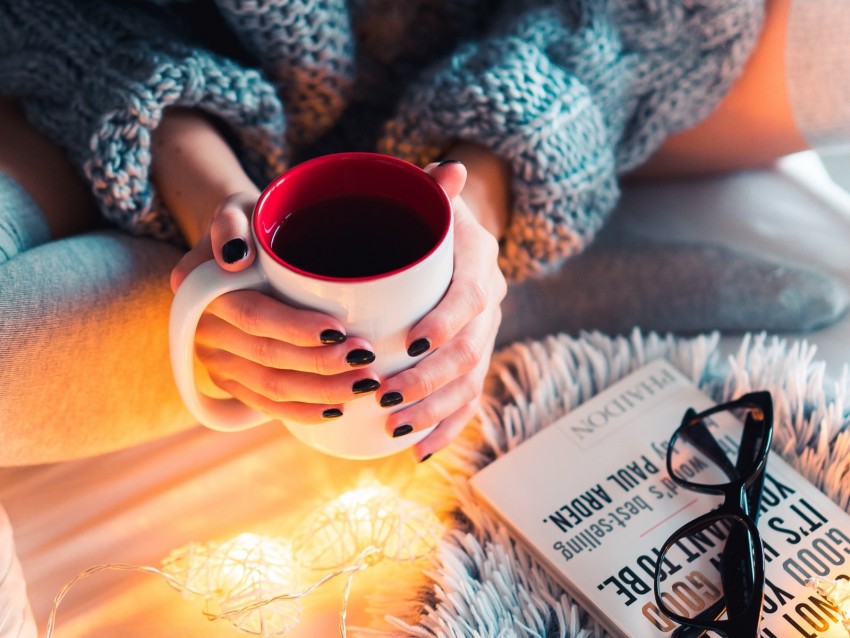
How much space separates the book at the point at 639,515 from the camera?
16.4 inches

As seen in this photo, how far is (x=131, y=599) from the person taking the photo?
1.52ft

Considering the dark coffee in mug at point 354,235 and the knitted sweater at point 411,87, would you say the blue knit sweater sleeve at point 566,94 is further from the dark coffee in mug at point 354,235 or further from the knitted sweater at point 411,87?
the dark coffee in mug at point 354,235

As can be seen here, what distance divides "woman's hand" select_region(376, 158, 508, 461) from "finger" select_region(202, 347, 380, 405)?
18mm

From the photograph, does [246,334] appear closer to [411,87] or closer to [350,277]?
[350,277]

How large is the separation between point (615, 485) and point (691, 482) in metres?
0.04

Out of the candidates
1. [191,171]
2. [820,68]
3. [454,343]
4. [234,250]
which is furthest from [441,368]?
[820,68]

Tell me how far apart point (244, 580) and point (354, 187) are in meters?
0.24

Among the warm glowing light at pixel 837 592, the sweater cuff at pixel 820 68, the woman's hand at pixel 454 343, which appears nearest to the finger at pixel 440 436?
the woman's hand at pixel 454 343

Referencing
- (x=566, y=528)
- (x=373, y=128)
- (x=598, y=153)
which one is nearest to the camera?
(x=566, y=528)

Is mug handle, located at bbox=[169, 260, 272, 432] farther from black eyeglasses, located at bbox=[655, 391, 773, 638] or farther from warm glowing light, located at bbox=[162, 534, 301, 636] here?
black eyeglasses, located at bbox=[655, 391, 773, 638]

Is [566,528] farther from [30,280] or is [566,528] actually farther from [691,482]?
[30,280]

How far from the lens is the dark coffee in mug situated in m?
0.37

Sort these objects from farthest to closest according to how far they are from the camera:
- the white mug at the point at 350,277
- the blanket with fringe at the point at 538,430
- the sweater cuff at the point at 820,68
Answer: the sweater cuff at the point at 820,68, the blanket with fringe at the point at 538,430, the white mug at the point at 350,277

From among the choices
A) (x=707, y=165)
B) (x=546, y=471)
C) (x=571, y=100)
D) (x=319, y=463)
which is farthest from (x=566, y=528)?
(x=707, y=165)
